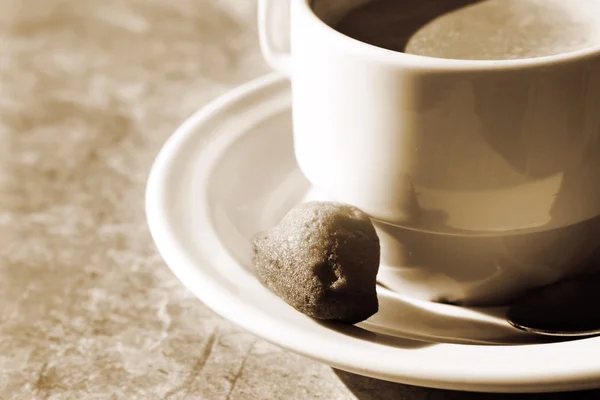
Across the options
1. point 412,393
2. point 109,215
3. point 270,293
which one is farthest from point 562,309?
point 109,215

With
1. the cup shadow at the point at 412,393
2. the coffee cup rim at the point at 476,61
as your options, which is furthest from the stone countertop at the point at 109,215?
the coffee cup rim at the point at 476,61

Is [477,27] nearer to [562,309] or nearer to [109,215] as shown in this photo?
[562,309]

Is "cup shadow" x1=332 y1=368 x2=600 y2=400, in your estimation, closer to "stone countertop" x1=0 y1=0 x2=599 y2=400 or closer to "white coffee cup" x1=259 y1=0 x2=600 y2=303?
"stone countertop" x1=0 y1=0 x2=599 y2=400

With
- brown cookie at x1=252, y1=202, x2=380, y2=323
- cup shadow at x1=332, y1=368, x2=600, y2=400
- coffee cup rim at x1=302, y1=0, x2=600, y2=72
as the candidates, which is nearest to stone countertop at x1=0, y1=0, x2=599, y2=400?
cup shadow at x1=332, y1=368, x2=600, y2=400

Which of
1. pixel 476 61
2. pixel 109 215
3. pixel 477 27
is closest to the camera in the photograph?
pixel 476 61

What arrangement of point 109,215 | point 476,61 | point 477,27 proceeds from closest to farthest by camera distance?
1. point 476,61
2. point 477,27
3. point 109,215
